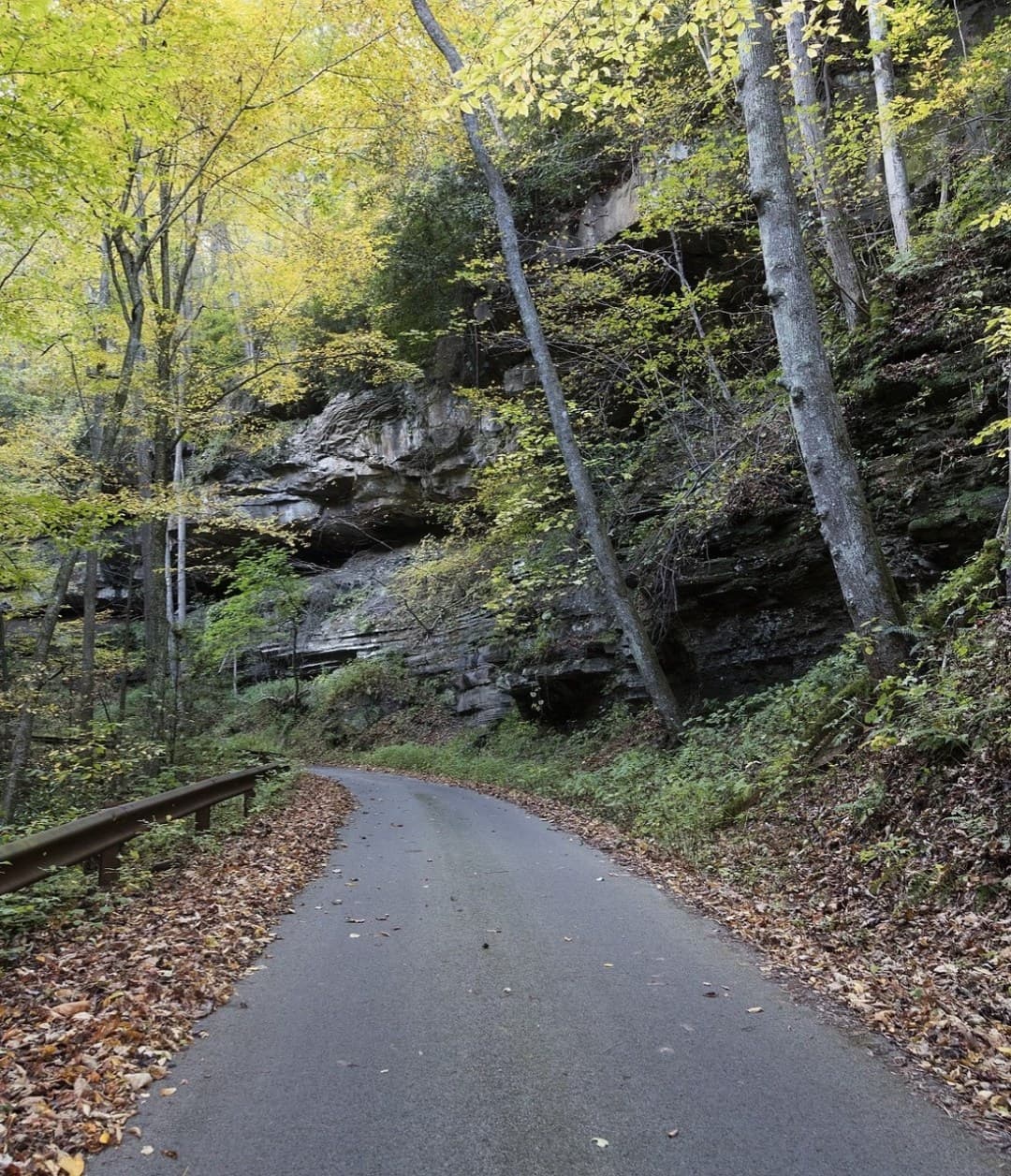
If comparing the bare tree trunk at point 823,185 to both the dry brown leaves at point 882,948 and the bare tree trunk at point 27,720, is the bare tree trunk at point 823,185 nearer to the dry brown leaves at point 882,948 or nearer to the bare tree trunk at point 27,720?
the dry brown leaves at point 882,948

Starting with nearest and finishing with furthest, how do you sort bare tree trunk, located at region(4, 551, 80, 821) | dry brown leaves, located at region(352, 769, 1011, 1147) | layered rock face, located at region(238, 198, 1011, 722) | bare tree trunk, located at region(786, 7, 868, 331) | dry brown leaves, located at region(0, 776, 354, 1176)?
dry brown leaves, located at region(0, 776, 354, 1176), dry brown leaves, located at region(352, 769, 1011, 1147), layered rock face, located at region(238, 198, 1011, 722), bare tree trunk, located at region(4, 551, 80, 821), bare tree trunk, located at region(786, 7, 868, 331)

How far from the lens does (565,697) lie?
17344 millimetres

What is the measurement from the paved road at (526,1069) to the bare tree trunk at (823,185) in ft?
36.8

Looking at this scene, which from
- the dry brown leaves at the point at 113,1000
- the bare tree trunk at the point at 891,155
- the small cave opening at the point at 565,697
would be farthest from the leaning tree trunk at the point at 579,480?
the dry brown leaves at the point at 113,1000

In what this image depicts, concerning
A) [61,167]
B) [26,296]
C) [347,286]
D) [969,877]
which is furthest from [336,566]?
[969,877]

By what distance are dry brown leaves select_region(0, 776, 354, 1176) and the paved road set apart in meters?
0.18

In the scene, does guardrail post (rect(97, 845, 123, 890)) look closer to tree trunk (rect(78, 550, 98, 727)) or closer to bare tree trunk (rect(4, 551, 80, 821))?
bare tree trunk (rect(4, 551, 80, 821))

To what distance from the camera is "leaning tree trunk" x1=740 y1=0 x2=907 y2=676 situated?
7.98 m

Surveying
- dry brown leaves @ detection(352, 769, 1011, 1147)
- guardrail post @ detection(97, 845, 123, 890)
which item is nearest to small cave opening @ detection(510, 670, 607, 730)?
dry brown leaves @ detection(352, 769, 1011, 1147)

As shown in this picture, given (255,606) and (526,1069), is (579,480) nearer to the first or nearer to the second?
(526,1069)

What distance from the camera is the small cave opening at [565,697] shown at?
16.8 m

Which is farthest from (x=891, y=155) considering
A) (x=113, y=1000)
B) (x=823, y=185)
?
(x=113, y=1000)

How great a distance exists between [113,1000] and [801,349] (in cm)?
868

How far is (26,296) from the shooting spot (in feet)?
33.5
